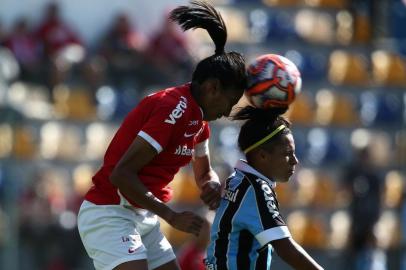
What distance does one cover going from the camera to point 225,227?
5.73 m

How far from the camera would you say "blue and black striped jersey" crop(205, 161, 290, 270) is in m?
5.62

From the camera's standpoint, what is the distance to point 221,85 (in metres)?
5.96

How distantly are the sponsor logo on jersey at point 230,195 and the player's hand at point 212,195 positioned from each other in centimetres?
25

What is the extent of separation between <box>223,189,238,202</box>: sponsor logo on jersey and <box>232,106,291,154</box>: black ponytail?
27cm

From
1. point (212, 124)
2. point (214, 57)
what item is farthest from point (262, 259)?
point (212, 124)

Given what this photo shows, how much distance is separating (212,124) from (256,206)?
8.61 metres

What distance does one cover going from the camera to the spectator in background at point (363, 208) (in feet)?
43.8

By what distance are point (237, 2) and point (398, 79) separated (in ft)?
8.32

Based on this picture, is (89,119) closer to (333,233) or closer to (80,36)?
(80,36)

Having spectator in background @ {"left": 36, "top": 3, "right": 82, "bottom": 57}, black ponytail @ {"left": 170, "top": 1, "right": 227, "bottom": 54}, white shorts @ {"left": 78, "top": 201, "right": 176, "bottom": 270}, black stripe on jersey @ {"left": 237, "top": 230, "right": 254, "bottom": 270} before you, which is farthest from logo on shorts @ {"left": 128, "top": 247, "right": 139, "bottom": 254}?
spectator in background @ {"left": 36, "top": 3, "right": 82, "bottom": 57}

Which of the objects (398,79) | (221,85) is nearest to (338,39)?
(398,79)

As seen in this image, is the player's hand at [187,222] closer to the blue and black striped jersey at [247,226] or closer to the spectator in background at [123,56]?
the blue and black striped jersey at [247,226]

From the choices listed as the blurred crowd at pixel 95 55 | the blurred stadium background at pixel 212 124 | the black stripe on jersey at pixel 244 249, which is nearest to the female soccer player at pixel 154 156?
the black stripe on jersey at pixel 244 249

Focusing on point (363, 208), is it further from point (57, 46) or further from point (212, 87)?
point (212, 87)
